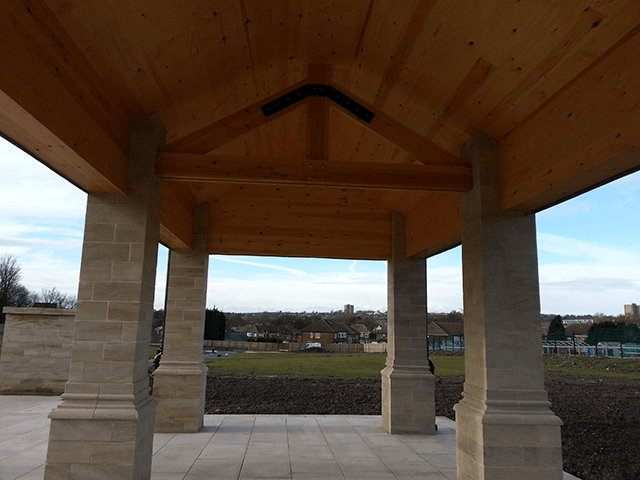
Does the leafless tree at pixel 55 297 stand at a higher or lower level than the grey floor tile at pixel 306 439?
higher

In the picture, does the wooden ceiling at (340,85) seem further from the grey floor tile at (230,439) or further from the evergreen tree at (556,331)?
the evergreen tree at (556,331)

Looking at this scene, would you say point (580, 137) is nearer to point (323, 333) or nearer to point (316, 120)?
point (316, 120)

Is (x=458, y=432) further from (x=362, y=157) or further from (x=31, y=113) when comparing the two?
(x=31, y=113)

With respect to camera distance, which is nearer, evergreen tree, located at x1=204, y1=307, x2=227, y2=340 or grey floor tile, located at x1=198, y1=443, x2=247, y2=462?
grey floor tile, located at x1=198, y1=443, x2=247, y2=462

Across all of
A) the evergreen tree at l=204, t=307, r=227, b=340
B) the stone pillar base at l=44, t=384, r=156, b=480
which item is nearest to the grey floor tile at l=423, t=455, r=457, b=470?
the stone pillar base at l=44, t=384, r=156, b=480

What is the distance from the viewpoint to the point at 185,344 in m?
7.05

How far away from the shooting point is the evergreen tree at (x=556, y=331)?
2458 cm

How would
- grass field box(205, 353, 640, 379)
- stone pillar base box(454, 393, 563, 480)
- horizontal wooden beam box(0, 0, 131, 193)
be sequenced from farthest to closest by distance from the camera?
grass field box(205, 353, 640, 379)
stone pillar base box(454, 393, 563, 480)
horizontal wooden beam box(0, 0, 131, 193)

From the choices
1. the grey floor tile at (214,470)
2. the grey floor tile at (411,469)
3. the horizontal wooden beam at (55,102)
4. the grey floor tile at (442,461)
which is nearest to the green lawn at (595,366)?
the grey floor tile at (442,461)

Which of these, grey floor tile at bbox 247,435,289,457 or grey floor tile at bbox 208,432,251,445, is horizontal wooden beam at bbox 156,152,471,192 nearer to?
grey floor tile at bbox 247,435,289,457

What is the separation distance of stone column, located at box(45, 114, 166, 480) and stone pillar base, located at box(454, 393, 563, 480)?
3.21 meters

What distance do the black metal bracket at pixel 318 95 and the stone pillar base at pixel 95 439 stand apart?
3.55 metres

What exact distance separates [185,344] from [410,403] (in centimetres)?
386

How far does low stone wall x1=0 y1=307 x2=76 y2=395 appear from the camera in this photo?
987 centimetres
